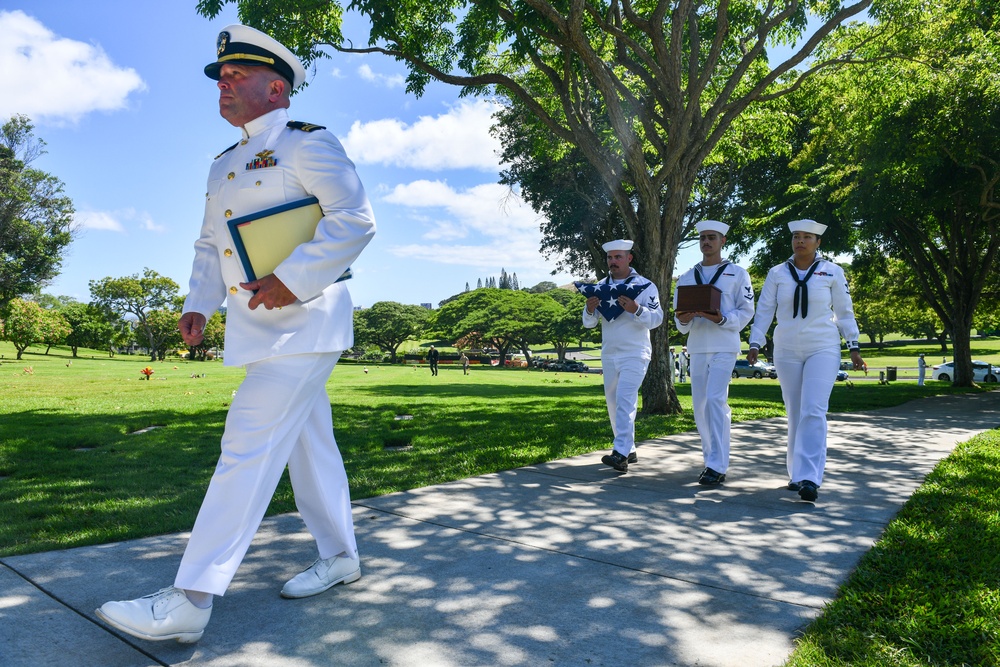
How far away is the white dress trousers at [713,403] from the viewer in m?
6.15

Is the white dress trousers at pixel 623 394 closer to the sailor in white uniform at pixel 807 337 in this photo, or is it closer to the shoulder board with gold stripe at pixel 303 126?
the sailor in white uniform at pixel 807 337

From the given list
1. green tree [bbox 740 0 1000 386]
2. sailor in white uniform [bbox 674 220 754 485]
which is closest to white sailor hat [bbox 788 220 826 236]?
sailor in white uniform [bbox 674 220 754 485]

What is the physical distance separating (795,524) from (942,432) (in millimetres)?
6640

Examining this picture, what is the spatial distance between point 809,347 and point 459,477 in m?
3.11

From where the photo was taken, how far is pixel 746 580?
353cm

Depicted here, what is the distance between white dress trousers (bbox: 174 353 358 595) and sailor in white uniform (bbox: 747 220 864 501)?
12.8 feet

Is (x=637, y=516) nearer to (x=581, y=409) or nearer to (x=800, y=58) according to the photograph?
(x=581, y=409)

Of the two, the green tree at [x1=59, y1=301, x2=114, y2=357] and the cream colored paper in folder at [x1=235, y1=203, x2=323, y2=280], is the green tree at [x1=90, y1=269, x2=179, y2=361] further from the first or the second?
the cream colored paper in folder at [x1=235, y1=203, x2=323, y2=280]

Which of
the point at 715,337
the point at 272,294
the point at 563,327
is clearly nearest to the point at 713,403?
the point at 715,337

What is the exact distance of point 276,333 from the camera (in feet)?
9.77

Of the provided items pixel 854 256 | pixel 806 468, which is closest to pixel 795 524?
pixel 806 468

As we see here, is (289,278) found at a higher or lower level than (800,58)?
lower

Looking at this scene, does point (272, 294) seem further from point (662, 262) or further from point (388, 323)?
point (388, 323)

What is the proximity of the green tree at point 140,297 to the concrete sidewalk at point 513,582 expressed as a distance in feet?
234
